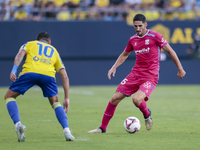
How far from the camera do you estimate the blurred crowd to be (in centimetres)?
1989

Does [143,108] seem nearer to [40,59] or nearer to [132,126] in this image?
[132,126]

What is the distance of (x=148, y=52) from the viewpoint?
7477mm

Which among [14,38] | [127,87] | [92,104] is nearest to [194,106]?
[92,104]

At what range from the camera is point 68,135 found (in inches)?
243

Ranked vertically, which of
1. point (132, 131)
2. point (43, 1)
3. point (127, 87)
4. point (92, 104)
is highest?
point (43, 1)

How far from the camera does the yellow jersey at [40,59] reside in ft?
20.5

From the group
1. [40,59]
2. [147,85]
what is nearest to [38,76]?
[40,59]

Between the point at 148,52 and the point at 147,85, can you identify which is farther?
the point at 148,52

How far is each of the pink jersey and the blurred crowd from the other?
1305 centimetres

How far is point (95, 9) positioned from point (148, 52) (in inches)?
537

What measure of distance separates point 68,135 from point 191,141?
79.2 inches

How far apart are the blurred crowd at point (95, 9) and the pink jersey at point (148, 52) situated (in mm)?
13054

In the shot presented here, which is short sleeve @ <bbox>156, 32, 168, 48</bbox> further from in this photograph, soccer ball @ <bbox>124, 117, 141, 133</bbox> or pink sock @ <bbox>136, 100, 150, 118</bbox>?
soccer ball @ <bbox>124, 117, 141, 133</bbox>

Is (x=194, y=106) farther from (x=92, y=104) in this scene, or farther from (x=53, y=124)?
(x=53, y=124)
